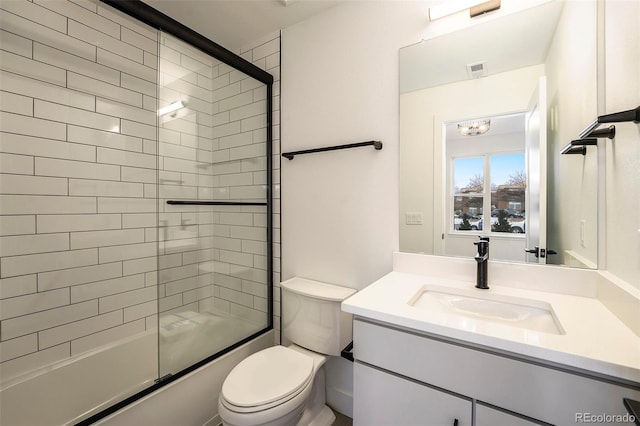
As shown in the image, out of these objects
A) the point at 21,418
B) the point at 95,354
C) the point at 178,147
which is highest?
the point at 178,147

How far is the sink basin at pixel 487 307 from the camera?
37.6 inches

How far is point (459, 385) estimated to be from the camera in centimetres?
78

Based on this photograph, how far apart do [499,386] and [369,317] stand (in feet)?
1.29

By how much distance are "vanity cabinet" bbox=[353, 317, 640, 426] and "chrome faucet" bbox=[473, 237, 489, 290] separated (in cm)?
46

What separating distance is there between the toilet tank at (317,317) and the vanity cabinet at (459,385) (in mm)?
478

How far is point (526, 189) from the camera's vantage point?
116 centimetres

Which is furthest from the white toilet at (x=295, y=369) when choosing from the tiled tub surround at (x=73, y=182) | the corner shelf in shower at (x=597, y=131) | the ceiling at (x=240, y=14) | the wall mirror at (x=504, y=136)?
the ceiling at (x=240, y=14)

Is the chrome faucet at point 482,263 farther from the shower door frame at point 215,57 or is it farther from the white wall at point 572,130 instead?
the shower door frame at point 215,57

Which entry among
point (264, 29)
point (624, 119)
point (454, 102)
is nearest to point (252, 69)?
point (264, 29)

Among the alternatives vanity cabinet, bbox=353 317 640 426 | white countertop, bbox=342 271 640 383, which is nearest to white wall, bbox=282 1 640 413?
white countertop, bbox=342 271 640 383

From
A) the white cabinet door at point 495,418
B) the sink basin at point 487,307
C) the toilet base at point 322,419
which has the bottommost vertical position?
the toilet base at point 322,419

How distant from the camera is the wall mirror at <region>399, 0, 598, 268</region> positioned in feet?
3.46

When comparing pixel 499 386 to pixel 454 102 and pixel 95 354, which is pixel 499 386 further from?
pixel 95 354

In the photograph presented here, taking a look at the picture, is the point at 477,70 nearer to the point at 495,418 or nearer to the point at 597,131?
the point at 597,131
